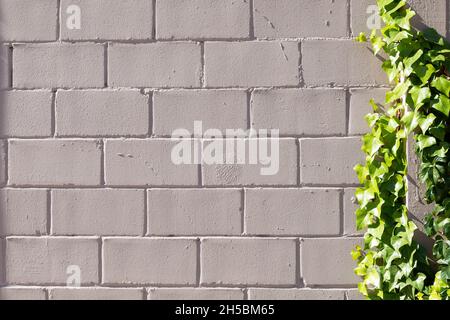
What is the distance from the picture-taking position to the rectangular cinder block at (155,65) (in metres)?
2.49

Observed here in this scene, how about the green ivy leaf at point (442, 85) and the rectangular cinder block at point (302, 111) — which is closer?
the green ivy leaf at point (442, 85)

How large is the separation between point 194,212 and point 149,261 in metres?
0.27

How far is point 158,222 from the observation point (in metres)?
2.49

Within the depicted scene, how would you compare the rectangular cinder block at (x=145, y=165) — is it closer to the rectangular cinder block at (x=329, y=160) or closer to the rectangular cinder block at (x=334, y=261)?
the rectangular cinder block at (x=329, y=160)

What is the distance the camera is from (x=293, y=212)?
246 centimetres

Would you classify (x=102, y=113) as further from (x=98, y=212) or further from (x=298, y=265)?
(x=298, y=265)

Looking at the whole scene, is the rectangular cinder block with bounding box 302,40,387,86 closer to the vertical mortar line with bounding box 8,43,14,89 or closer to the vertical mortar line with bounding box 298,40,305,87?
the vertical mortar line with bounding box 298,40,305,87

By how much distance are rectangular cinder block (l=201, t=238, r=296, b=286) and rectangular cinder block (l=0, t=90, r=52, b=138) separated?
807 millimetres

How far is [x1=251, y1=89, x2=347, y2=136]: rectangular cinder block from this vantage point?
2.45 metres

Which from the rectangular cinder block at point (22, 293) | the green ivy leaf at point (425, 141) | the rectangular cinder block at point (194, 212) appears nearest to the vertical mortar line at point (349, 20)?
the green ivy leaf at point (425, 141)

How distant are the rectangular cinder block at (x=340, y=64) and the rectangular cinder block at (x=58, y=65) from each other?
83 cm

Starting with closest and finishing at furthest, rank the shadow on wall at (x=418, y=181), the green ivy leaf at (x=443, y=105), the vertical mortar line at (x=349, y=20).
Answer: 1. the green ivy leaf at (x=443, y=105)
2. the shadow on wall at (x=418, y=181)
3. the vertical mortar line at (x=349, y=20)

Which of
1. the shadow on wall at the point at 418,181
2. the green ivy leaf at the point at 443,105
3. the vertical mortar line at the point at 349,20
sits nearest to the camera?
the green ivy leaf at the point at 443,105
